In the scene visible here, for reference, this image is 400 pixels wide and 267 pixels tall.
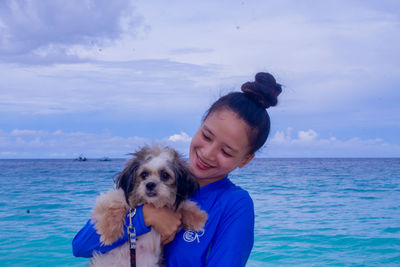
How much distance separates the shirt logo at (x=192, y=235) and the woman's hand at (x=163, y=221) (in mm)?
100

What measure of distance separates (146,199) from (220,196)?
1.93 ft

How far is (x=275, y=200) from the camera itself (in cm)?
1619

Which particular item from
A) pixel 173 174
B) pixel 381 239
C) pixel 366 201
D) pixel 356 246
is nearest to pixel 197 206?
pixel 173 174

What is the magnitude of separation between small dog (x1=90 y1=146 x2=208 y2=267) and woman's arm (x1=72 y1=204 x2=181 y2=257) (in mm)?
49

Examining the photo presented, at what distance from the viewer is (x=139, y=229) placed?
2.87m

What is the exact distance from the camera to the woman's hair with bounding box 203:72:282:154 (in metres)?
3.16

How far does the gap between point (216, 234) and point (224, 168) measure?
1.74 feet

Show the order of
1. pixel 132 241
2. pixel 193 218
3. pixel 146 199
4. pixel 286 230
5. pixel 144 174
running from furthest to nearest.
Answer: pixel 286 230, pixel 144 174, pixel 146 199, pixel 193 218, pixel 132 241

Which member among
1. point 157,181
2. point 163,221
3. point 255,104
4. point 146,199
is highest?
point 255,104

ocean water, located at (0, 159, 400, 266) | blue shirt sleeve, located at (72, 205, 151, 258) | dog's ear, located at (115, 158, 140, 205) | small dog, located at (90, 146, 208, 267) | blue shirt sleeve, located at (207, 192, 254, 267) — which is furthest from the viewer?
ocean water, located at (0, 159, 400, 266)

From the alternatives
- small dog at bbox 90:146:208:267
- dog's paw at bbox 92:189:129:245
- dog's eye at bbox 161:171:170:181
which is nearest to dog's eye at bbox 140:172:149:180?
small dog at bbox 90:146:208:267

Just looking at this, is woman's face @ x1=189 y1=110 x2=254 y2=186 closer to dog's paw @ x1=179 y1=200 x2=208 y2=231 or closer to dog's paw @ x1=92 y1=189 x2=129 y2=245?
dog's paw @ x1=179 y1=200 x2=208 y2=231

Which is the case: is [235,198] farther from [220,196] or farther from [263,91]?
[263,91]

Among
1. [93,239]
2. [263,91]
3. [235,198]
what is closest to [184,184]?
[235,198]
